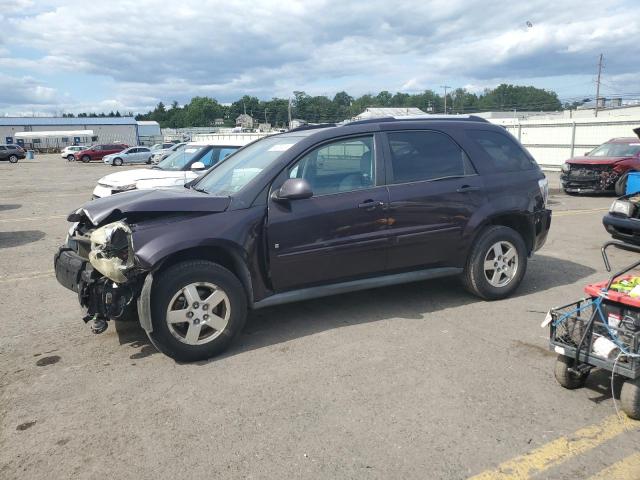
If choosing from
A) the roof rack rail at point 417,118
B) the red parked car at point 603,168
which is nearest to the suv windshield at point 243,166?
the roof rack rail at point 417,118

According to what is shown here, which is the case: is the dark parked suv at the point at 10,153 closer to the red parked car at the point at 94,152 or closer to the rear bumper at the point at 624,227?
the red parked car at the point at 94,152

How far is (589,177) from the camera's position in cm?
1505

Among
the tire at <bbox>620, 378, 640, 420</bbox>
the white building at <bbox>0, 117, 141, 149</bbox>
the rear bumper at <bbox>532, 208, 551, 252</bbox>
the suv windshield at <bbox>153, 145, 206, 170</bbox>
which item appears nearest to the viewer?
the tire at <bbox>620, 378, 640, 420</bbox>

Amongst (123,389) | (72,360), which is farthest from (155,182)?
(123,389)

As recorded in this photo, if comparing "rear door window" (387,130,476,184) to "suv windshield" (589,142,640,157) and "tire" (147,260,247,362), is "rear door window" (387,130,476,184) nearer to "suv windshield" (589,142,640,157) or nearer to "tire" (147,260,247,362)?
"tire" (147,260,247,362)

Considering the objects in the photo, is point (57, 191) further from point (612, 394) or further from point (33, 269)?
point (612, 394)

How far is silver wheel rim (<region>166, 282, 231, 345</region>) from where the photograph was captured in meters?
4.10

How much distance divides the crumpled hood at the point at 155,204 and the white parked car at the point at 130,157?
41.2 metres

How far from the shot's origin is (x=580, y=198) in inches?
597

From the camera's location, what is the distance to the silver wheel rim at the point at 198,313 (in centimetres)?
410

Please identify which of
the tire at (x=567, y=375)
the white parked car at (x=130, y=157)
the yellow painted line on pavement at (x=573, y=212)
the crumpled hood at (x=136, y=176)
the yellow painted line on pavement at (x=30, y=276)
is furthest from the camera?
the white parked car at (x=130, y=157)

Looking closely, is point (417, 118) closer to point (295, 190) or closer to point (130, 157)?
point (295, 190)

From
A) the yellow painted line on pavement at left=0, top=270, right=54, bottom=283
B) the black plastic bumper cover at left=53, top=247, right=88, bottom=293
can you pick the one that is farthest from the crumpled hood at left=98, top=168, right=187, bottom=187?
the black plastic bumper cover at left=53, top=247, right=88, bottom=293

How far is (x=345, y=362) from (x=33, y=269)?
5.49 meters
